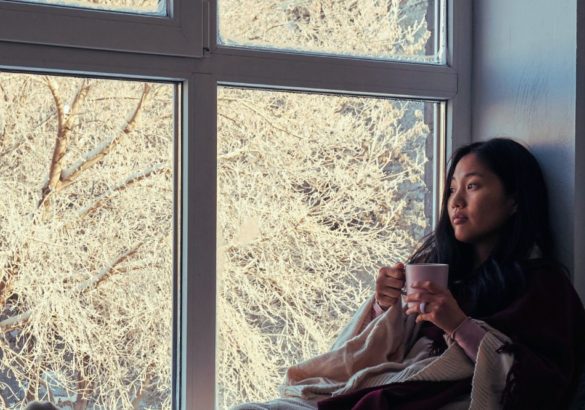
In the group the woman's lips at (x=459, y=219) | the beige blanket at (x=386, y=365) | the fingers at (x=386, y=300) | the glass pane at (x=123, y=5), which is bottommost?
the beige blanket at (x=386, y=365)

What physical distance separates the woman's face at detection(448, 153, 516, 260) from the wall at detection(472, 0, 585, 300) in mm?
134

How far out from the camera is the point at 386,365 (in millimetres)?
1733

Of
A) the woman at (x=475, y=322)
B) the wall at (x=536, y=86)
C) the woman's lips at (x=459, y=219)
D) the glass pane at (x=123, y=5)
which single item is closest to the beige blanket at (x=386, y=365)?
the woman at (x=475, y=322)

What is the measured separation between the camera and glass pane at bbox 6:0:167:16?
1.73 m

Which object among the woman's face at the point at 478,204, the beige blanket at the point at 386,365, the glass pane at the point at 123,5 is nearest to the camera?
the beige blanket at the point at 386,365

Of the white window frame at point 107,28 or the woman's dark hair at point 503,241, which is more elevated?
the white window frame at point 107,28

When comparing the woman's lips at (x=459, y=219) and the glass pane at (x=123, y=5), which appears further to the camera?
the woman's lips at (x=459, y=219)

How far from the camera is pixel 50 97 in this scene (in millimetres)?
1749

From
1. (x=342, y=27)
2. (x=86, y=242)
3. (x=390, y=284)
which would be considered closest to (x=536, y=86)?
(x=342, y=27)

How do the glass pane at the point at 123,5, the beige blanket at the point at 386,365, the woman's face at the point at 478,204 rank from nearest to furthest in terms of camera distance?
the beige blanket at the point at 386,365 → the glass pane at the point at 123,5 → the woman's face at the point at 478,204

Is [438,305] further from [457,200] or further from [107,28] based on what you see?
[107,28]

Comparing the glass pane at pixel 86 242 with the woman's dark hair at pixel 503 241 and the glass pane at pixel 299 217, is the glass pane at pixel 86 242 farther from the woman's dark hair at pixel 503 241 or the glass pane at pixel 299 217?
the woman's dark hair at pixel 503 241

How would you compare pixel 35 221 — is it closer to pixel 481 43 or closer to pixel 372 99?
pixel 372 99

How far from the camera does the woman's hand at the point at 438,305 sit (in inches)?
63.9
